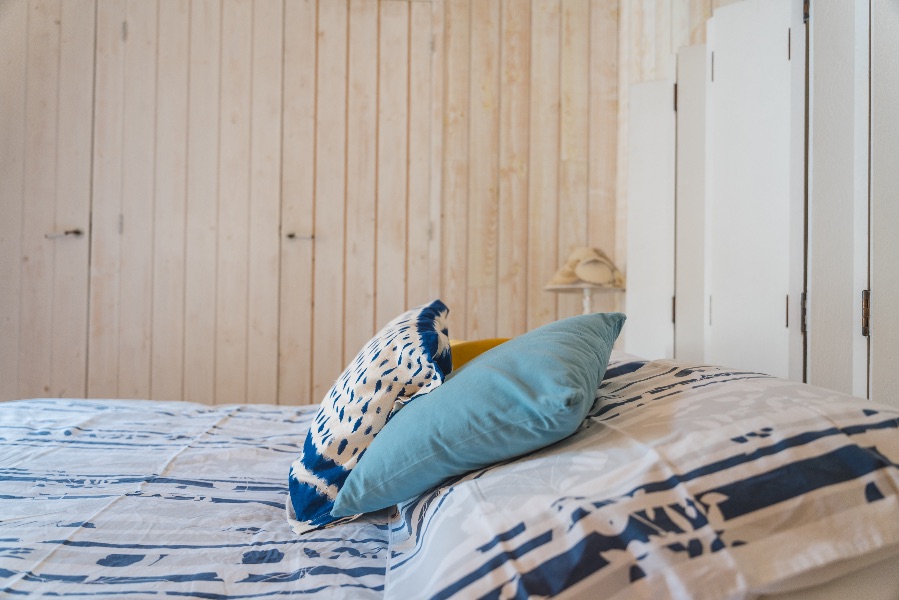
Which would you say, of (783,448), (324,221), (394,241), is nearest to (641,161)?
(394,241)

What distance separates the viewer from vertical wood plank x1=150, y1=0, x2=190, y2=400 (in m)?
2.95

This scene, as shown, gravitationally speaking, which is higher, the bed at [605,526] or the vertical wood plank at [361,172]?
the vertical wood plank at [361,172]

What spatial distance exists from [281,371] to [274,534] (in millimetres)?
2220

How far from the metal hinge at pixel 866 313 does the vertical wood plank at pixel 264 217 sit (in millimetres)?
2502

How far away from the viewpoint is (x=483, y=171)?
303cm

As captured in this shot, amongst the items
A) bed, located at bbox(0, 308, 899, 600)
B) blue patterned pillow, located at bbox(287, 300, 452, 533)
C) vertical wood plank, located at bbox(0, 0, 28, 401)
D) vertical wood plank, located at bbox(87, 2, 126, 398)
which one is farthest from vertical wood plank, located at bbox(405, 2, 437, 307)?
bed, located at bbox(0, 308, 899, 600)

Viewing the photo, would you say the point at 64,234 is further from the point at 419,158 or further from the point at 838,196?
the point at 838,196

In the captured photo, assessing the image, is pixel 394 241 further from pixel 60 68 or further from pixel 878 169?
pixel 878 169

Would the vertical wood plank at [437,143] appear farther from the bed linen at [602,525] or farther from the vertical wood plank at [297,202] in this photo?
the bed linen at [602,525]

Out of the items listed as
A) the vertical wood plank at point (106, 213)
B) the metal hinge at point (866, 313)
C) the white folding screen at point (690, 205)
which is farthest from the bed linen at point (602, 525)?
the vertical wood plank at point (106, 213)

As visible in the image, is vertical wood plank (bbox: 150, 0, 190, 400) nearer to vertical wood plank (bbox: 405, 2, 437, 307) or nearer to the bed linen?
vertical wood plank (bbox: 405, 2, 437, 307)

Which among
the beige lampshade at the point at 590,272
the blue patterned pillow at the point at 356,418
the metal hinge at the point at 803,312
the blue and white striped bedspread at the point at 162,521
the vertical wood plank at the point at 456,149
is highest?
the vertical wood plank at the point at 456,149

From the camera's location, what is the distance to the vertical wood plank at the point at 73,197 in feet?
9.62

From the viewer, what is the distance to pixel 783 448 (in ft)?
1.99
